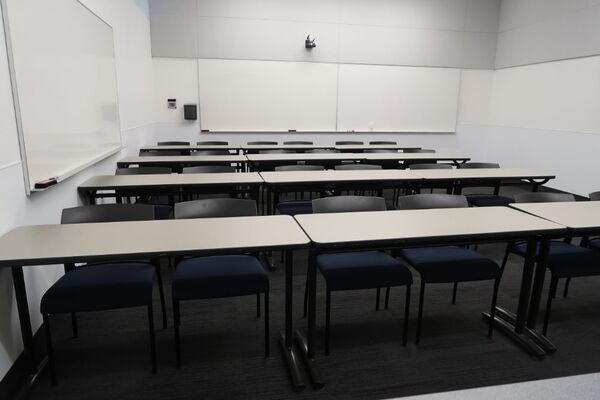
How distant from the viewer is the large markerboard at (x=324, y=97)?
733 cm

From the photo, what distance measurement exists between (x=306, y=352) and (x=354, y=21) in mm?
6807

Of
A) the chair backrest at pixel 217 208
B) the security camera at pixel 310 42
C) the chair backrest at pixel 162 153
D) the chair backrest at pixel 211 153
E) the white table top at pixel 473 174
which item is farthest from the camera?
the security camera at pixel 310 42

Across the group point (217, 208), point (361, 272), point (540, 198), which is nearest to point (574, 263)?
point (540, 198)

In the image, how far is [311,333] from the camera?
7.27 ft

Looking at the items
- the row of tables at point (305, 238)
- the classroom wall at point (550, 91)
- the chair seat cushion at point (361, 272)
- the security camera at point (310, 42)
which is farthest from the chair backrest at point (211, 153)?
the classroom wall at point (550, 91)

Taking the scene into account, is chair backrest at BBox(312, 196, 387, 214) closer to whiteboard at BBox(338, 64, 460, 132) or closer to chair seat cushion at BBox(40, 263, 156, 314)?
chair seat cushion at BBox(40, 263, 156, 314)

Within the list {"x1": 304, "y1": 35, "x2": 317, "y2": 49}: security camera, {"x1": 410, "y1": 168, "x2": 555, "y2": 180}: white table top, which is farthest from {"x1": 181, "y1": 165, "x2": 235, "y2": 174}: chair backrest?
{"x1": 304, "y1": 35, "x2": 317, "y2": 49}: security camera

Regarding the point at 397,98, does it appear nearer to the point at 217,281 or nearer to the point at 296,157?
the point at 296,157

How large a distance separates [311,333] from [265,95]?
234 inches

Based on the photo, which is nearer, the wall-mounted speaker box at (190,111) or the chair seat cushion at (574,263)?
the chair seat cushion at (574,263)

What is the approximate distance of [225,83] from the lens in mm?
7309

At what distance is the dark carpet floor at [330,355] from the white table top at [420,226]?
761 mm

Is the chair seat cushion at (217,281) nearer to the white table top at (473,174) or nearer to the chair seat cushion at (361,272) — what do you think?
the chair seat cushion at (361,272)

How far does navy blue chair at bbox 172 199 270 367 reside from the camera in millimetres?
2143
